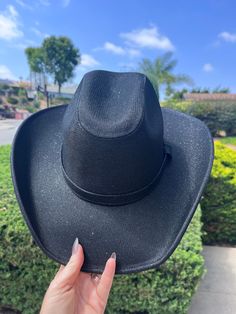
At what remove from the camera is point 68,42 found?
49.0 meters

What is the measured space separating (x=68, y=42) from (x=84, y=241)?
174ft

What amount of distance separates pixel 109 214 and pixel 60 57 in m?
51.6

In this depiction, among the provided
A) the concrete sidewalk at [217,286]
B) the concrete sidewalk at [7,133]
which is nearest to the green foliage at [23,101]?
the concrete sidewalk at [7,133]

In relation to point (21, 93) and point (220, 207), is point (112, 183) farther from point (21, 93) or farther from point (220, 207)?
point (21, 93)

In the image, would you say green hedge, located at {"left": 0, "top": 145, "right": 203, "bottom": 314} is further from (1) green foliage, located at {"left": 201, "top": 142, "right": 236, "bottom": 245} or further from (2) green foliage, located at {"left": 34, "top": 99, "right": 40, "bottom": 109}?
(2) green foliage, located at {"left": 34, "top": 99, "right": 40, "bottom": 109}

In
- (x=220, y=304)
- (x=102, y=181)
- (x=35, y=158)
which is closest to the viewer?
(x=102, y=181)

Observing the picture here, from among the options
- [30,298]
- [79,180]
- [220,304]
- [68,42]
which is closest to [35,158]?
[79,180]

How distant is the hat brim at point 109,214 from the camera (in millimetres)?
1017

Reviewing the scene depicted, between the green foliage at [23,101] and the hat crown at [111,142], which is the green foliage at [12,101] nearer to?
the green foliage at [23,101]

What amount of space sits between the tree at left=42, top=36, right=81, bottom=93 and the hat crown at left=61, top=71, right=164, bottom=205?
168 ft

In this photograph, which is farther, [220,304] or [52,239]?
[220,304]

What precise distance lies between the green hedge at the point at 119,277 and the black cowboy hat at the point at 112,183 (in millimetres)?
1193

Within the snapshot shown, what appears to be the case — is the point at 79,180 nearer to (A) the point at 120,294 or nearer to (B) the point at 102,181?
(B) the point at 102,181

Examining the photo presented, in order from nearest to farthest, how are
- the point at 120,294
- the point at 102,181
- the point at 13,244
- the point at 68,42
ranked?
the point at 102,181, the point at 13,244, the point at 120,294, the point at 68,42
